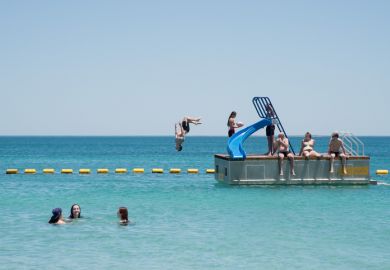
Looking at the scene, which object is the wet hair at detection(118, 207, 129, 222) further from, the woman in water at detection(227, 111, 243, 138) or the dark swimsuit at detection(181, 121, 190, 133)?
the woman in water at detection(227, 111, 243, 138)

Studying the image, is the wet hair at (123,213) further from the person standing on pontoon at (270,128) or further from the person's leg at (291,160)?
the person standing on pontoon at (270,128)

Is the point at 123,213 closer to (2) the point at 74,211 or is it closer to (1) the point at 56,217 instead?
(2) the point at 74,211

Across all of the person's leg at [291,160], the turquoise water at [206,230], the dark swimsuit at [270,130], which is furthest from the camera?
the dark swimsuit at [270,130]

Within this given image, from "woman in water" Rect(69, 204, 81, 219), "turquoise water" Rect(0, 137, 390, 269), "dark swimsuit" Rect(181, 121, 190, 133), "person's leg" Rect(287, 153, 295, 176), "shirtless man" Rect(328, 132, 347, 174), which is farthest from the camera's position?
"shirtless man" Rect(328, 132, 347, 174)

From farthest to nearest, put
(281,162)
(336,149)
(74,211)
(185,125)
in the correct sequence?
1. (336,149)
2. (281,162)
3. (185,125)
4. (74,211)

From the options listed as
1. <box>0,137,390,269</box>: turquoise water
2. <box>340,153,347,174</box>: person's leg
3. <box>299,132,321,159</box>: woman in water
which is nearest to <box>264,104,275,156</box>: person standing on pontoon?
<box>299,132,321,159</box>: woman in water

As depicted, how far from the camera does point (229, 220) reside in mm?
22516

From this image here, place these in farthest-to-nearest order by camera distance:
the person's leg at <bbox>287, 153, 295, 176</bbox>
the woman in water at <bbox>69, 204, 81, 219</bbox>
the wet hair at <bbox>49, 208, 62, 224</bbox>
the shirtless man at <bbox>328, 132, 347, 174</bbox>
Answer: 1. the shirtless man at <bbox>328, 132, 347, 174</bbox>
2. the person's leg at <bbox>287, 153, 295, 176</bbox>
3. the woman in water at <bbox>69, 204, 81, 219</bbox>
4. the wet hair at <bbox>49, 208, 62, 224</bbox>

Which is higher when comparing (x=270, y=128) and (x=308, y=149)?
(x=270, y=128)

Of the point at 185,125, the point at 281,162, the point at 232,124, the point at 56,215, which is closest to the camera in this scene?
the point at 56,215

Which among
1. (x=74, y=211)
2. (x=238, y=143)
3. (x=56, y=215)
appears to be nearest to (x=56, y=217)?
(x=56, y=215)

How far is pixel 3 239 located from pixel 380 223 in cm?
1230

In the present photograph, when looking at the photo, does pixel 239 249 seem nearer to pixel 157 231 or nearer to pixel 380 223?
pixel 157 231

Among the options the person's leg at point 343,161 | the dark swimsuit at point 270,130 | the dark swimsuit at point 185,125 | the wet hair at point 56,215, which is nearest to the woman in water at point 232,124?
the dark swimsuit at point 270,130
